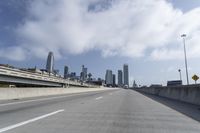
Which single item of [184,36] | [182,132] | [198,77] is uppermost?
[184,36]

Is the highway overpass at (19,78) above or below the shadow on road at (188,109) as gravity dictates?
above

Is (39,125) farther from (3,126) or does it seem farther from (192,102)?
(192,102)

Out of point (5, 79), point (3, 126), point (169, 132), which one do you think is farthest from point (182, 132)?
point (5, 79)

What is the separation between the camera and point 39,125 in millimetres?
8102

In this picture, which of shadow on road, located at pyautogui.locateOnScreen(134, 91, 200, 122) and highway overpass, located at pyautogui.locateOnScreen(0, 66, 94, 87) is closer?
shadow on road, located at pyautogui.locateOnScreen(134, 91, 200, 122)

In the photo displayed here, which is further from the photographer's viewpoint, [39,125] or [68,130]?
[39,125]

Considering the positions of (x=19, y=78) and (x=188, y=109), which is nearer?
(x=188, y=109)

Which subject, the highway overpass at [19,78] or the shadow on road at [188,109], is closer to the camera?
the shadow on road at [188,109]

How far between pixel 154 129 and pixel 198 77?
3081 cm

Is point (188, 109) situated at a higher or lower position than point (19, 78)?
lower

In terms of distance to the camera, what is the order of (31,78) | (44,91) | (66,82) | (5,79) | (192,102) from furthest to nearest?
(66,82)
(31,78)
(5,79)
(44,91)
(192,102)

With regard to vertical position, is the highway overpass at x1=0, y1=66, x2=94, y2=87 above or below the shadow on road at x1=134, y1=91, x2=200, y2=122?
above

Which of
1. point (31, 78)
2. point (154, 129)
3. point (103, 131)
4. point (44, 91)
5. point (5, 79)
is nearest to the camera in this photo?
point (103, 131)

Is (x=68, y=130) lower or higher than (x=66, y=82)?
lower
